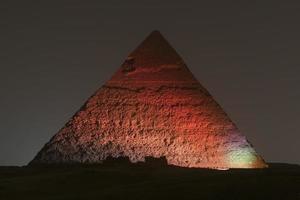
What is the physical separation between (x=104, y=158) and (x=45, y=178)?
29.1 feet

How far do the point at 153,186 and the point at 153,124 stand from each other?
594 inches

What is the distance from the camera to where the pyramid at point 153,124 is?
37.4 m

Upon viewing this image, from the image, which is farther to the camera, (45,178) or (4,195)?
(45,178)

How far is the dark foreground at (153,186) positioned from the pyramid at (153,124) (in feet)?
18.6

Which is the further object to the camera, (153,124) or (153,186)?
(153,124)

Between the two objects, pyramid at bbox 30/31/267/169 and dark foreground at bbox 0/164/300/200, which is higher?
pyramid at bbox 30/31/267/169

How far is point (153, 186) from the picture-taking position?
75.3ft

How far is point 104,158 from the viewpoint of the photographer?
124 ft

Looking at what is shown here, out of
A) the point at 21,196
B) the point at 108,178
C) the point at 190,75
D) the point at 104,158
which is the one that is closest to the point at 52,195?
the point at 21,196

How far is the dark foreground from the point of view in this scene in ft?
67.2

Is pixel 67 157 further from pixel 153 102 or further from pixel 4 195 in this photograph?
pixel 4 195

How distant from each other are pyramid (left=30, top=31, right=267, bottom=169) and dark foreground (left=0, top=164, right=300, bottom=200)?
5.68 m

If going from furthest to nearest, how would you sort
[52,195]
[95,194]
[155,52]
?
[155,52] → [52,195] → [95,194]

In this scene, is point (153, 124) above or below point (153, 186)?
above
